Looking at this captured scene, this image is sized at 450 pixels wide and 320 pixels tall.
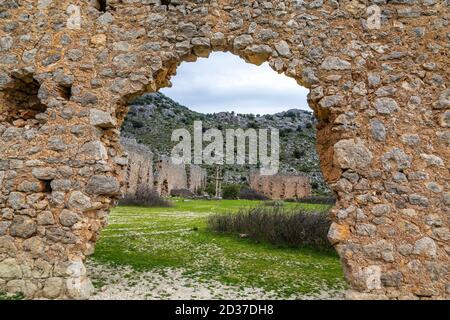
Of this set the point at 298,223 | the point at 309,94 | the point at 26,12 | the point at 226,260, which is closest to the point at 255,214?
the point at 298,223

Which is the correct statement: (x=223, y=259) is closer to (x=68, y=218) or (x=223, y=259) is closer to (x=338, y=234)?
(x=338, y=234)

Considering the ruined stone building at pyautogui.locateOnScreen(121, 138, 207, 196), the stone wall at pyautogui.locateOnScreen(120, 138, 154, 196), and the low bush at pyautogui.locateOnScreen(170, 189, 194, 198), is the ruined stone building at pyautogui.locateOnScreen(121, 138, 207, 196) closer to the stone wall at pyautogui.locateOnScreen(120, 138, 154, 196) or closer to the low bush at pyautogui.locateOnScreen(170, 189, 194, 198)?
the stone wall at pyautogui.locateOnScreen(120, 138, 154, 196)

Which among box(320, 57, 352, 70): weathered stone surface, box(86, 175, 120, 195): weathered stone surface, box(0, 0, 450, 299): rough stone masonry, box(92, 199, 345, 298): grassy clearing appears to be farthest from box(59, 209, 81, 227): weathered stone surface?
box(320, 57, 352, 70): weathered stone surface

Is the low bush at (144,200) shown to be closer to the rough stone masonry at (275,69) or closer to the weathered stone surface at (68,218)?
the rough stone masonry at (275,69)

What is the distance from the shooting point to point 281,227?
27.3ft

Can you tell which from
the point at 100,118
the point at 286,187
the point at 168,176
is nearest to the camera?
the point at 100,118

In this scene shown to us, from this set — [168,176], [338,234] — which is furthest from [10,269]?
[168,176]

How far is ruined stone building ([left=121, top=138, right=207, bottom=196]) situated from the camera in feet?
68.1

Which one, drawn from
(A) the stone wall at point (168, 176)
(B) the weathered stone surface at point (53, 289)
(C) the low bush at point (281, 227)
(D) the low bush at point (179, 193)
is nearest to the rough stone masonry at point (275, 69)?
(B) the weathered stone surface at point (53, 289)

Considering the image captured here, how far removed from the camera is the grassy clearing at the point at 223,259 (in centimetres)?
A: 512

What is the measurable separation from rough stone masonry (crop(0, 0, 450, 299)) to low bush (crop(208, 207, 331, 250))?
357 cm

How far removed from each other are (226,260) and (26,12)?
496 cm

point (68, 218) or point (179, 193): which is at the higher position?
point (68, 218)

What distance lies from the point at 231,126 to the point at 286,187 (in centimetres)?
1581
